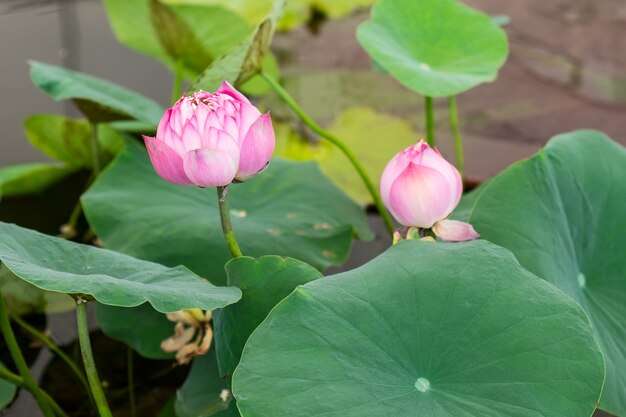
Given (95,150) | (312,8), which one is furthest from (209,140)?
(312,8)

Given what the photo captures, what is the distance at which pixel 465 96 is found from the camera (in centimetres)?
223

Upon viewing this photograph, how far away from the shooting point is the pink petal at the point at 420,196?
763 millimetres

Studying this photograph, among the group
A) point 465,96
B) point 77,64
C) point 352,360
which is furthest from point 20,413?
point 465,96

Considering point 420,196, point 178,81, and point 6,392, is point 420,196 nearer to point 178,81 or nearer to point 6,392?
→ point 6,392

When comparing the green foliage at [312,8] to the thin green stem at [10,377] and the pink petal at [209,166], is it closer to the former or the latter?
the thin green stem at [10,377]

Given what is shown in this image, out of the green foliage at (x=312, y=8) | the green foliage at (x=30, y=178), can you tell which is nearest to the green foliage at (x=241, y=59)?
the green foliage at (x=30, y=178)

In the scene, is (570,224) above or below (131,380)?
above

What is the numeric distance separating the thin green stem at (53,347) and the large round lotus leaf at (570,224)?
0.60 metres

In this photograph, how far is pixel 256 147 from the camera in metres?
0.74

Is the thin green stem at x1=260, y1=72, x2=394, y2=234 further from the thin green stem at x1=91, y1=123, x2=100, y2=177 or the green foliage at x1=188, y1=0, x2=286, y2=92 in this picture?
the thin green stem at x1=91, y1=123, x2=100, y2=177

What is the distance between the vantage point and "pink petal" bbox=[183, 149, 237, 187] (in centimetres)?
71

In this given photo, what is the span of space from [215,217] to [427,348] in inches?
19.4

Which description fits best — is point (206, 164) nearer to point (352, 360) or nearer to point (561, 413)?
point (352, 360)

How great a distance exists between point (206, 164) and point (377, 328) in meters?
0.20
